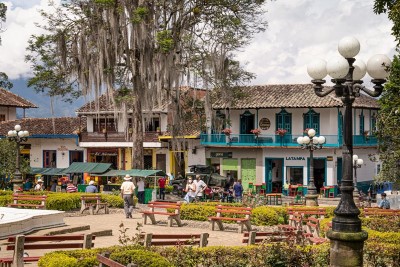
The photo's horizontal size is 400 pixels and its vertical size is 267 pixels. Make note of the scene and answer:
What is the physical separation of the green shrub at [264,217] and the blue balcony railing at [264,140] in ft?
58.9

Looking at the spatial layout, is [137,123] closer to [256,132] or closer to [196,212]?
[196,212]

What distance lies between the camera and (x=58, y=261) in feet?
31.8

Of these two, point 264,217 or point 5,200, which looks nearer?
point 264,217

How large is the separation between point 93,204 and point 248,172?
18.9 metres

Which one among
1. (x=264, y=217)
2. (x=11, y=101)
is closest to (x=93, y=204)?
(x=264, y=217)

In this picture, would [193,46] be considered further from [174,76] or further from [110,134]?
[110,134]

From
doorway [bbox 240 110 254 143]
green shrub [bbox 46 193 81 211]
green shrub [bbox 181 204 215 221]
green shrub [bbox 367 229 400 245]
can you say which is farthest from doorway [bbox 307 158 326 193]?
green shrub [bbox 367 229 400 245]

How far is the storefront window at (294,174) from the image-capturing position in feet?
127

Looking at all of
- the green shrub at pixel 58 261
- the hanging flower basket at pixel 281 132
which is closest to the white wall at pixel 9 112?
the hanging flower basket at pixel 281 132

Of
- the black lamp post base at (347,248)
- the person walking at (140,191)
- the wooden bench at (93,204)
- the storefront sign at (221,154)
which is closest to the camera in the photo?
the black lamp post base at (347,248)

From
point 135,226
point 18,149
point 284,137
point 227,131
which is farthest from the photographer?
point 227,131

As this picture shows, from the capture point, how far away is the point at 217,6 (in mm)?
31016

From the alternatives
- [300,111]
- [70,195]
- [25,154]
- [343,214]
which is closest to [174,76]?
[70,195]

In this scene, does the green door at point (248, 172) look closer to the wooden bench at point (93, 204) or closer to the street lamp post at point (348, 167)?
the wooden bench at point (93, 204)
